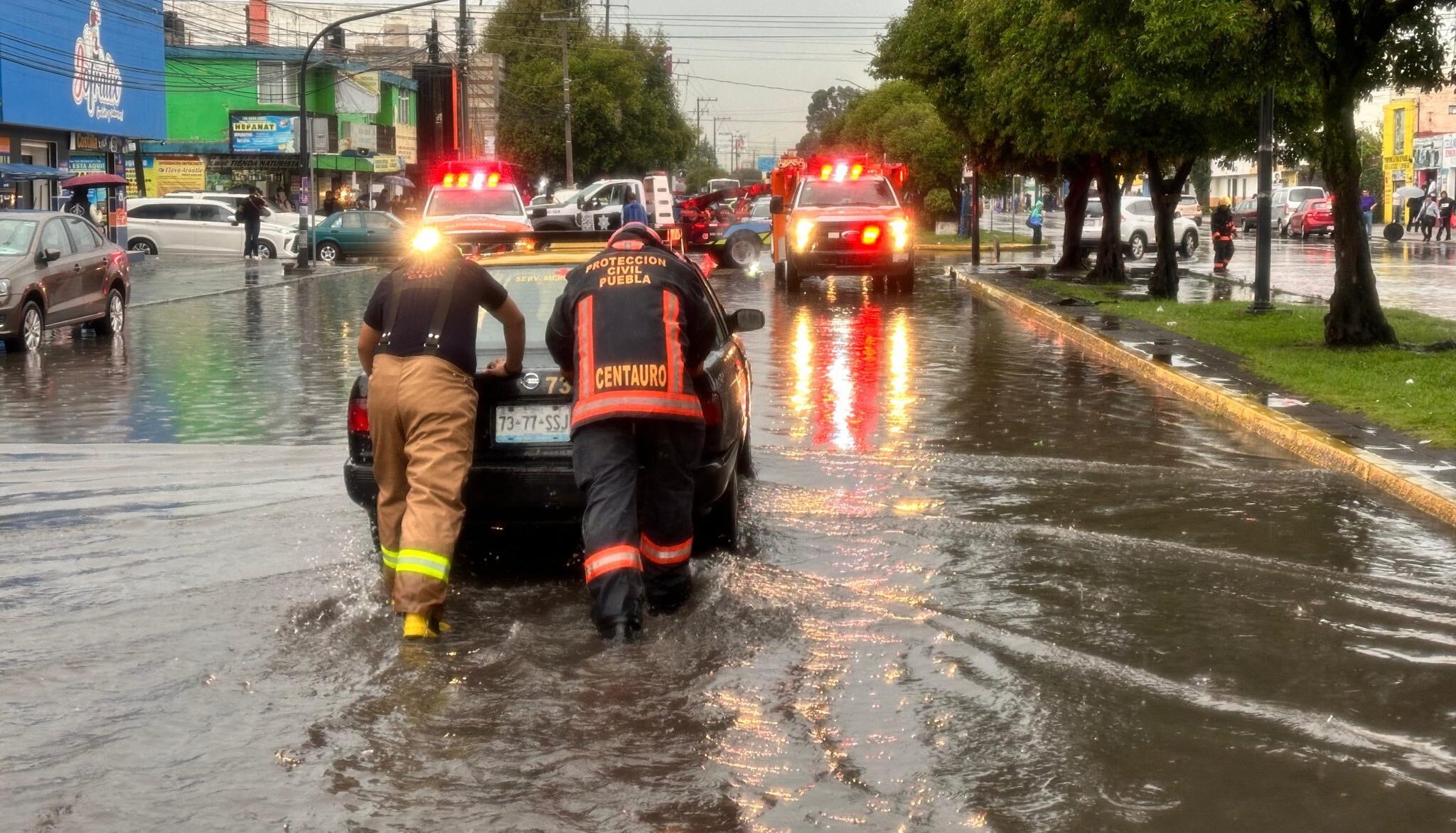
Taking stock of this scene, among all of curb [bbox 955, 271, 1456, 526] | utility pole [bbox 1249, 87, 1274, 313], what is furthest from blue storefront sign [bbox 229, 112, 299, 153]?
curb [bbox 955, 271, 1456, 526]

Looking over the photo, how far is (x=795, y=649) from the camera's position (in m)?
6.06

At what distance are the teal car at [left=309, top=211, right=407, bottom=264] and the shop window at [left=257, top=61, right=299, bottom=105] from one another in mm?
21103

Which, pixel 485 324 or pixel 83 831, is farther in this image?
pixel 485 324

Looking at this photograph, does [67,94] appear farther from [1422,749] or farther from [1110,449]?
[1422,749]

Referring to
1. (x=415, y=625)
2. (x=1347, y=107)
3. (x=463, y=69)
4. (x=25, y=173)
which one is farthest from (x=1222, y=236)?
(x=415, y=625)

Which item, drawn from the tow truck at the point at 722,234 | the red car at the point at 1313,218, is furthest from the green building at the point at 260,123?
the red car at the point at 1313,218

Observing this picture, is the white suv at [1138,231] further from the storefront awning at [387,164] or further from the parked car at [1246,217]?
the storefront awning at [387,164]

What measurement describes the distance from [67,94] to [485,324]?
3267 centimetres

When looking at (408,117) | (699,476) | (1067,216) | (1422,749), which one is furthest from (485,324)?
(408,117)

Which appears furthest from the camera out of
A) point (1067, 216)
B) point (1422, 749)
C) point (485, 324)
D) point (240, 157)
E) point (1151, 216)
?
point (240, 157)

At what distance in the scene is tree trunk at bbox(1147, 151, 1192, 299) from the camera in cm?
2500

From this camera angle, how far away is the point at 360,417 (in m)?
7.14

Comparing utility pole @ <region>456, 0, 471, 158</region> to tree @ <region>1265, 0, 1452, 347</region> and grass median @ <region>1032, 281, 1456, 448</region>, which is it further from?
tree @ <region>1265, 0, 1452, 347</region>

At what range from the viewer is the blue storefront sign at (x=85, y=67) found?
34156 millimetres
